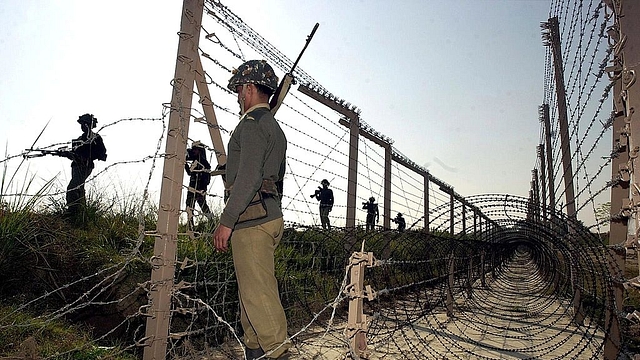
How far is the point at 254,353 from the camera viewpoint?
276 cm

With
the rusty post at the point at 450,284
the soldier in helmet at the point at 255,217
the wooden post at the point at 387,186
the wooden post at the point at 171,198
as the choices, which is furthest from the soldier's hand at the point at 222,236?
the wooden post at the point at 387,186

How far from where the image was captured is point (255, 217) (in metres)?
2.68

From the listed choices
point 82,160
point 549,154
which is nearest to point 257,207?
point 82,160

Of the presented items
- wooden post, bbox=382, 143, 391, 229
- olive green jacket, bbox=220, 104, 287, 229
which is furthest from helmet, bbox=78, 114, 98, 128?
olive green jacket, bbox=220, 104, 287, 229

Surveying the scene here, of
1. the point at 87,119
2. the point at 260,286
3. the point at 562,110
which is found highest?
the point at 562,110

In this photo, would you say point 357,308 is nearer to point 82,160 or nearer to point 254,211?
point 254,211

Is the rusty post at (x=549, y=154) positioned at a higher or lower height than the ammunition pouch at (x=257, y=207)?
higher

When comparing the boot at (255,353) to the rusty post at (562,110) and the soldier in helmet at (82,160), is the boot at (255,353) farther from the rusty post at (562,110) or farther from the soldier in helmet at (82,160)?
the rusty post at (562,110)

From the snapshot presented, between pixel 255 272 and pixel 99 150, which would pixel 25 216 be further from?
pixel 99 150

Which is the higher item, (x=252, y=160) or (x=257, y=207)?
(x=252, y=160)

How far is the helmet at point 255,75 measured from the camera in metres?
2.93

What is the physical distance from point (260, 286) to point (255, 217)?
348 millimetres

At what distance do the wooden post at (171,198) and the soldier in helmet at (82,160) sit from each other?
2.23 metres

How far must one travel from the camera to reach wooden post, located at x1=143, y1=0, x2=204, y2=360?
2779 mm
